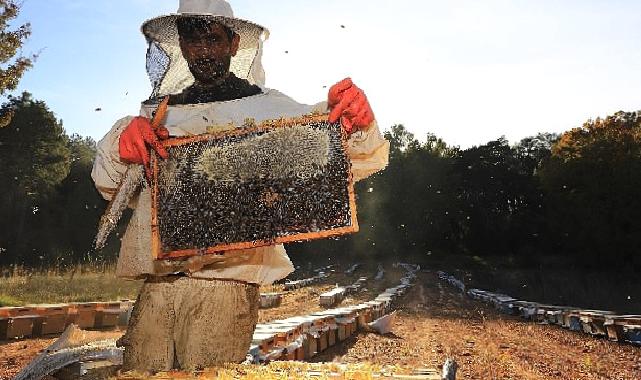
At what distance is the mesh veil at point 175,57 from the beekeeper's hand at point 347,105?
0.88 m

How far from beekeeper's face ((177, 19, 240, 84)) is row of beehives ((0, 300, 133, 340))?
6273 millimetres

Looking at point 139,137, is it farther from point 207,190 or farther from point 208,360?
point 208,360

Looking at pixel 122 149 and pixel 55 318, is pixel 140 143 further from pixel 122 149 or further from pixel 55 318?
pixel 55 318

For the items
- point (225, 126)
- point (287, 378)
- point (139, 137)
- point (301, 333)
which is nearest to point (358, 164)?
point (225, 126)

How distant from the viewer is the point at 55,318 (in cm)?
982

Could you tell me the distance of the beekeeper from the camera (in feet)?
9.07

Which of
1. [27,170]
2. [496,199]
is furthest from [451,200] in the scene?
[27,170]

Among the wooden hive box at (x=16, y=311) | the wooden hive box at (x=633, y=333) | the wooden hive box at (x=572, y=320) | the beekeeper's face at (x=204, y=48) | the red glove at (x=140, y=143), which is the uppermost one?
the beekeeper's face at (x=204, y=48)

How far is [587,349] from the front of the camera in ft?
32.7

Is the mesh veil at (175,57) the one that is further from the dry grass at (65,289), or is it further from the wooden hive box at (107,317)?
the dry grass at (65,289)

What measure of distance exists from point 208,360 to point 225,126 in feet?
4.15

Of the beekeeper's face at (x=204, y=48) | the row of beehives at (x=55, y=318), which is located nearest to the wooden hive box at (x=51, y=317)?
the row of beehives at (x=55, y=318)

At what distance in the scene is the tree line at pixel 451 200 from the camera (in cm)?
3528

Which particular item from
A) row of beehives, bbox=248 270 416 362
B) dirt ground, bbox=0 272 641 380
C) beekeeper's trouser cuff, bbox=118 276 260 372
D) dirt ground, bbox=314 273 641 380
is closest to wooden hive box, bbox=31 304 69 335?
dirt ground, bbox=0 272 641 380
